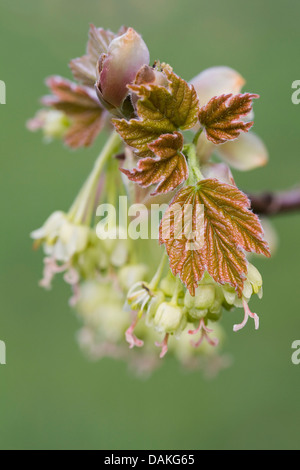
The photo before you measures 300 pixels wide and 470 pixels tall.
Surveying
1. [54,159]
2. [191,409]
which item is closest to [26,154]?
[54,159]

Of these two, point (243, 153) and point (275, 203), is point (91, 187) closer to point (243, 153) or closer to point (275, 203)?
point (243, 153)

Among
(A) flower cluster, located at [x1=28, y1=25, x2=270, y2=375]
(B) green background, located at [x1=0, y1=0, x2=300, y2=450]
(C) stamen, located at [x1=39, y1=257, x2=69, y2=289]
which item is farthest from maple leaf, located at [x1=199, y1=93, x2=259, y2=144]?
(B) green background, located at [x1=0, y1=0, x2=300, y2=450]

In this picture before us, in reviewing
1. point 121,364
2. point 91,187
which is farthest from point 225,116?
point 121,364

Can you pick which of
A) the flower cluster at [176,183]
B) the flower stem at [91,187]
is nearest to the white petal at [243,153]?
the flower cluster at [176,183]

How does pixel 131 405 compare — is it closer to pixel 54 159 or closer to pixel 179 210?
pixel 54 159

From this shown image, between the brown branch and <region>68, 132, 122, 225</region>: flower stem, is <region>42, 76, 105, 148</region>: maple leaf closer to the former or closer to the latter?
<region>68, 132, 122, 225</region>: flower stem

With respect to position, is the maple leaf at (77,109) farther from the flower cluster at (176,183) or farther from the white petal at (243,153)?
the white petal at (243,153)
